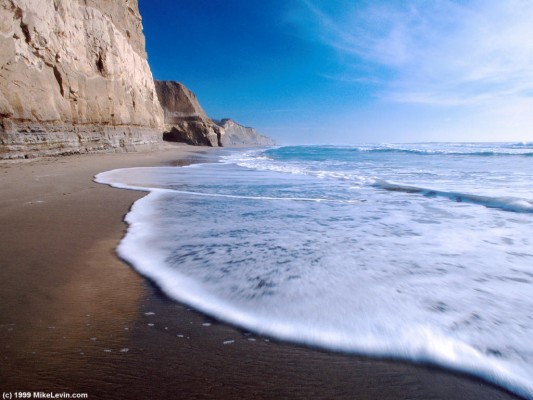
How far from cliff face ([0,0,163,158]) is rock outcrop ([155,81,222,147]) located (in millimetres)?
22482

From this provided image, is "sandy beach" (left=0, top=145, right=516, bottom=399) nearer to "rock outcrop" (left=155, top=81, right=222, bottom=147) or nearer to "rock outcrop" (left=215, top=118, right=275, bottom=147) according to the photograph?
"rock outcrop" (left=155, top=81, right=222, bottom=147)

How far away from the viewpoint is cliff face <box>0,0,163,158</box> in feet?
28.5

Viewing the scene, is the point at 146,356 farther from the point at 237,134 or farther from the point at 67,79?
the point at 237,134

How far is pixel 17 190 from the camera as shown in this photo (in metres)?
4.81

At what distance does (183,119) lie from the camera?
42.6m

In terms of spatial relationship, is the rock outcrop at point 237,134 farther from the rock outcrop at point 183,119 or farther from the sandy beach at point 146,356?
Answer: the sandy beach at point 146,356

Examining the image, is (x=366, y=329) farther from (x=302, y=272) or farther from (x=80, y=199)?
(x=80, y=199)

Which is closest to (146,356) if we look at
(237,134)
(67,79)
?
(67,79)

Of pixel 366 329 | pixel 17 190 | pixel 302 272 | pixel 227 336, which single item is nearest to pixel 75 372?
pixel 227 336

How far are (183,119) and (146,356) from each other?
1746 inches

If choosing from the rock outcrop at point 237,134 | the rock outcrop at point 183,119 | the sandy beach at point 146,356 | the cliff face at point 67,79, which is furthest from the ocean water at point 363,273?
the rock outcrop at point 237,134

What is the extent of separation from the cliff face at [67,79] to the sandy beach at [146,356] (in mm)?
8998

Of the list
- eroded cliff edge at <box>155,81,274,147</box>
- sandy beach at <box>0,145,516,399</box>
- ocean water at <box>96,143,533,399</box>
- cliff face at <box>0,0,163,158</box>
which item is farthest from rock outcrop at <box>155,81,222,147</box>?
sandy beach at <box>0,145,516,399</box>

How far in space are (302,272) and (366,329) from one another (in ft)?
2.31
